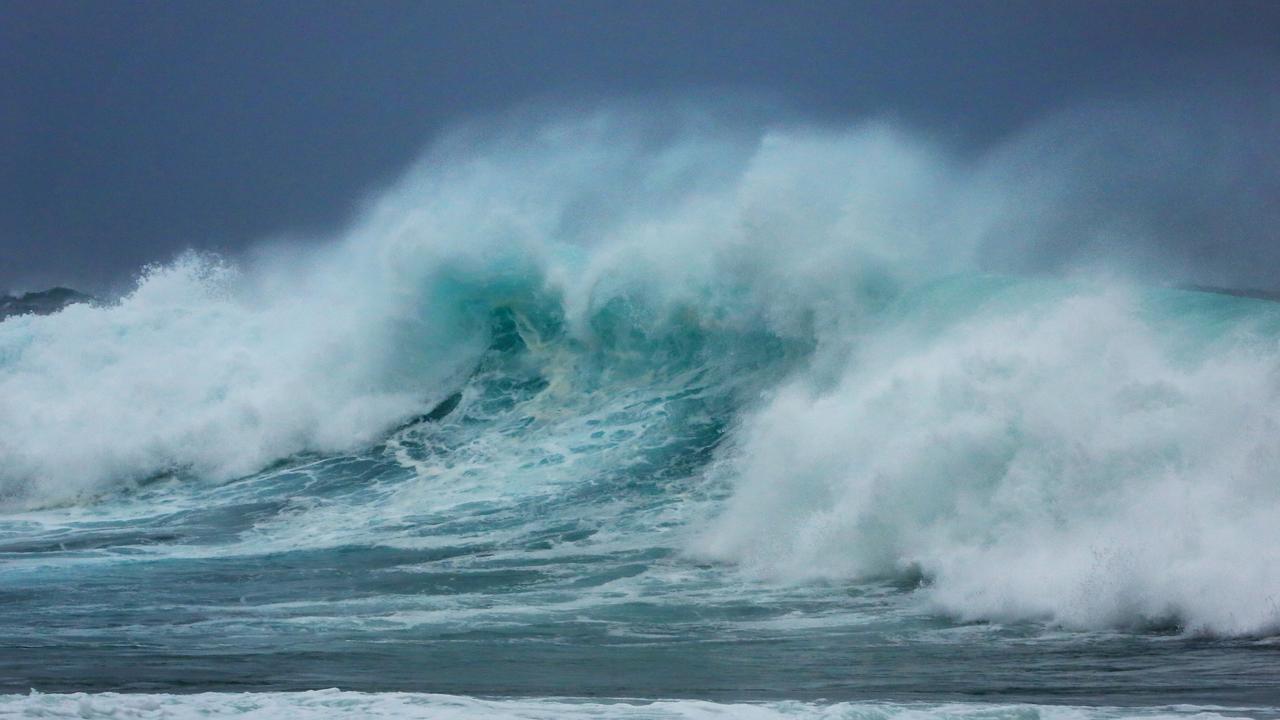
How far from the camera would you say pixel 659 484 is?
14.4 metres

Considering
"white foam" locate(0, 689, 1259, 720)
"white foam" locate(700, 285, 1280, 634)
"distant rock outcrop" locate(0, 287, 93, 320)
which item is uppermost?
"distant rock outcrop" locate(0, 287, 93, 320)


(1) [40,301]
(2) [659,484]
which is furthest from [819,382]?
(1) [40,301]

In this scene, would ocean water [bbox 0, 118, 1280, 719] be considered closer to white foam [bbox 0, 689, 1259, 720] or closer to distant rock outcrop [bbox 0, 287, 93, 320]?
A: white foam [bbox 0, 689, 1259, 720]

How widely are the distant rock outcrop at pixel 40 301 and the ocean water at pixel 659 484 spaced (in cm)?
1388

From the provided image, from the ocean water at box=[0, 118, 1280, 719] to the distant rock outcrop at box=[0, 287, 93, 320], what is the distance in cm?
1388

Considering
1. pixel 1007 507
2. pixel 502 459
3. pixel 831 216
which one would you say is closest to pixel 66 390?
pixel 502 459

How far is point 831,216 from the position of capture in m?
17.0

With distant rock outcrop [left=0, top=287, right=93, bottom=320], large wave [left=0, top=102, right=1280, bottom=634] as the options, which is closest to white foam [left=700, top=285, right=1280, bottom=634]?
large wave [left=0, top=102, right=1280, bottom=634]

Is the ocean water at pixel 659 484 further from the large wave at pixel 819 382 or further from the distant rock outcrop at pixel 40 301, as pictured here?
the distant rock outcrop at pixel 40 301

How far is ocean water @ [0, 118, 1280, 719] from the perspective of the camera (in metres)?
7.34

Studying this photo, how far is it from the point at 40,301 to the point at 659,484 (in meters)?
29.1

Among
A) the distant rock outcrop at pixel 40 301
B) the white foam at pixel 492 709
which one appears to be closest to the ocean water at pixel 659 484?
the white foam at pixel 492 709

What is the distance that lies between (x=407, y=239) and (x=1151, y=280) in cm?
1104

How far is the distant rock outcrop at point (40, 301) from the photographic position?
35.4m
